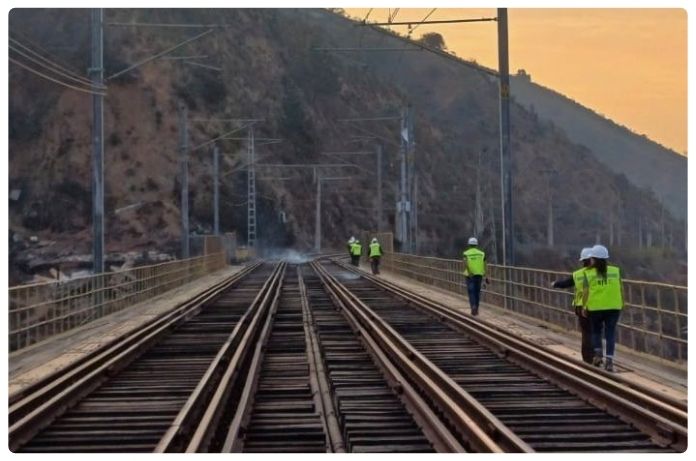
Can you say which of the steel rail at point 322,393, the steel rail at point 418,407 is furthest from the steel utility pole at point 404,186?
the steel rail at point 418,407

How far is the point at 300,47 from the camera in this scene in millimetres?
140500

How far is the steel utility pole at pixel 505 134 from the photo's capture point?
26.7 m

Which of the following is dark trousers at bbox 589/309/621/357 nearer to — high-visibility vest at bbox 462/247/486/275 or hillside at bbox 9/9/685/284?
high-visibility vest at bbox 462/247/486/275

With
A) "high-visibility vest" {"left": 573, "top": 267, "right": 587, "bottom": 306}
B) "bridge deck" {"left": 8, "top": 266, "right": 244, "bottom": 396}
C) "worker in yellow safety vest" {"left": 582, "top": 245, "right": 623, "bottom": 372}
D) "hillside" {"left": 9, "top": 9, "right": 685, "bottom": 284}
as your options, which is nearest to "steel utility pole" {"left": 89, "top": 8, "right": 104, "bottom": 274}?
"bridge deck" {"left": 8, "top": 266, "right": 244, "bottom": 396}

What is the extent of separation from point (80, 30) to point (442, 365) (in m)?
97.6

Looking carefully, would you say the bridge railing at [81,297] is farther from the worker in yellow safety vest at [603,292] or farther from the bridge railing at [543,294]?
the bridge railing at [543,294]

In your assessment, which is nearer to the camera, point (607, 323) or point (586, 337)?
point (607, 323)

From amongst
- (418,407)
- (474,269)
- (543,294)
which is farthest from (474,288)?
(418,407)

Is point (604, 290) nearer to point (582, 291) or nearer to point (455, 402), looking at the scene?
point (582, 291)

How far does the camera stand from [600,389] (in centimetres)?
1364

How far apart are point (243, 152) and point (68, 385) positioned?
87.7 m

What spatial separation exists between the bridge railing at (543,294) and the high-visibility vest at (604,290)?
0.75 meters
